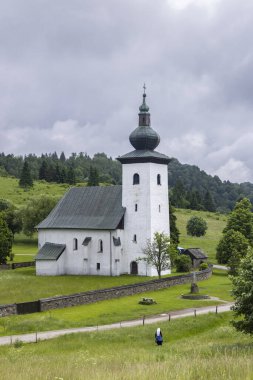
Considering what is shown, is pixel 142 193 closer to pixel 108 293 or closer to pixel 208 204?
pixel 108 293

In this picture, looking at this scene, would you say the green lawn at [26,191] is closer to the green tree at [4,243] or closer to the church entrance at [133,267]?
the green tree at [4,243]

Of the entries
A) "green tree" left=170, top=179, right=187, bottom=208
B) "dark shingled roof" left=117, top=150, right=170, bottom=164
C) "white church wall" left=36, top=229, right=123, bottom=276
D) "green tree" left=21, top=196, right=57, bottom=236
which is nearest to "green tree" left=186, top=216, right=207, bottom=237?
"green tree" left=21, top=196, right=57, bottom=236

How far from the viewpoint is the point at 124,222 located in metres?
61.7

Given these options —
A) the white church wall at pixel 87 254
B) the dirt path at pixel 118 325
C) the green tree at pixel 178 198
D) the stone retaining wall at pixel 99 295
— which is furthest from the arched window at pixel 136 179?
the green tree at pixel 178 198

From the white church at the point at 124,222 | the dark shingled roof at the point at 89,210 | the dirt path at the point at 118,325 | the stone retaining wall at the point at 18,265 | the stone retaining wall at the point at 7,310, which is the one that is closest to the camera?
the dirt path at the point at 118,325

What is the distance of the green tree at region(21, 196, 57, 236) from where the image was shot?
88312 millimetres

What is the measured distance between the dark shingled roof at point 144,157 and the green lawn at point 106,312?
16.0 meters

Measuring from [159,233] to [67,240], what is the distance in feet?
38.7

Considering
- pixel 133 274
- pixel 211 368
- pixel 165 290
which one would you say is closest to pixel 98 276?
pixel 133 274

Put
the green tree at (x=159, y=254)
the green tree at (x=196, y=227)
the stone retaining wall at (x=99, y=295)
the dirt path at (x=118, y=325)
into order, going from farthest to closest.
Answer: the green tree at (x=196, y=227) < the green tree at (x=159, y=254) < the stone retaining wall at (x=99, y=295) < the dirt path at (x=118, y=325)

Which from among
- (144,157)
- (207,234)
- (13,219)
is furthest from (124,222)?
(207,234)

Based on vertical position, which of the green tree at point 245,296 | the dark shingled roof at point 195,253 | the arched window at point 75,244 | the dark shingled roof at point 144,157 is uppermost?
the dark shingled roof at point 144,157

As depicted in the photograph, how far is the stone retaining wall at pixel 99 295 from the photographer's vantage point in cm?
3776

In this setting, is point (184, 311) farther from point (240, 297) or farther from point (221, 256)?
point (221, 256)
